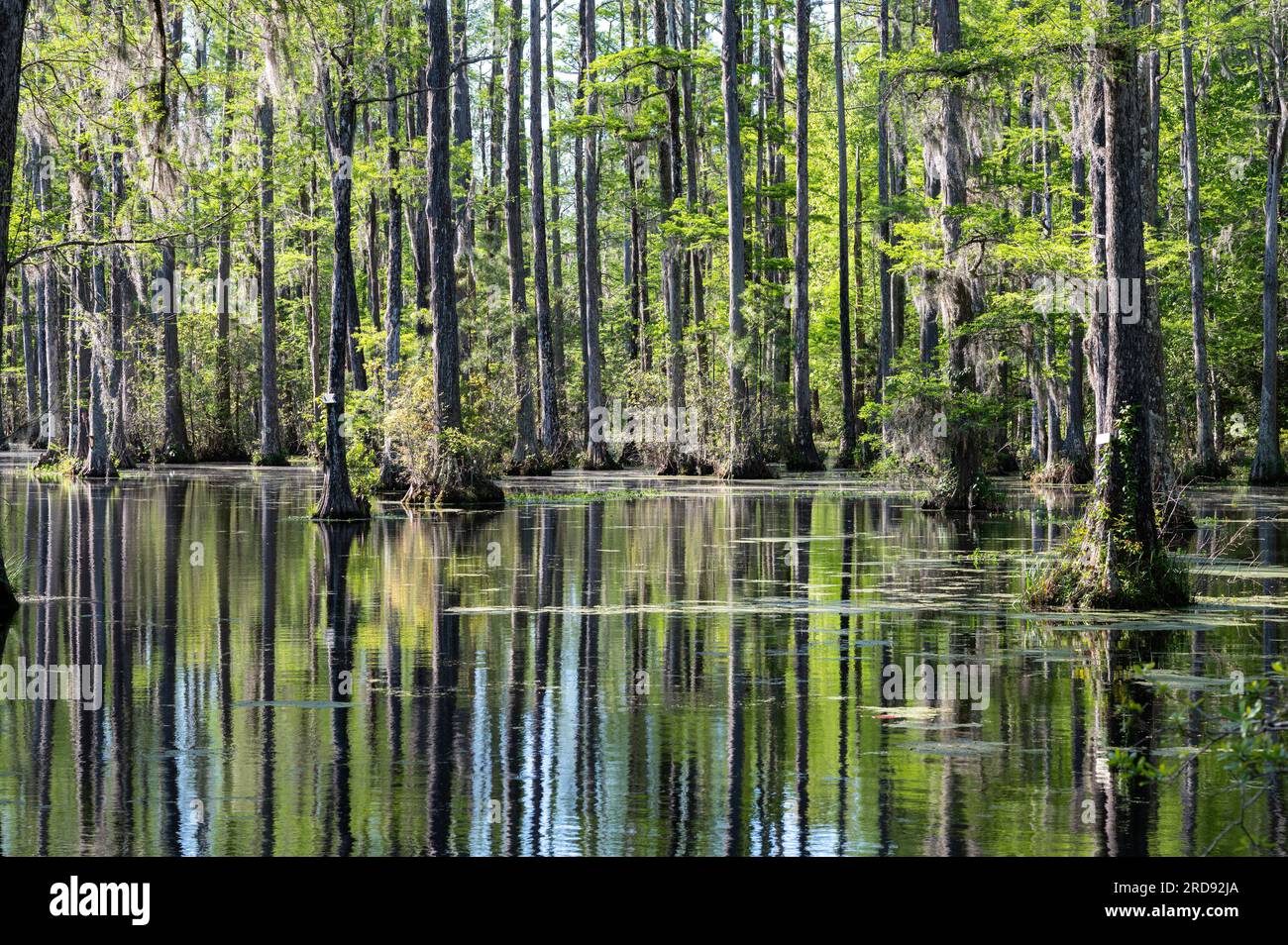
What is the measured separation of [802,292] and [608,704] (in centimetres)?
3615

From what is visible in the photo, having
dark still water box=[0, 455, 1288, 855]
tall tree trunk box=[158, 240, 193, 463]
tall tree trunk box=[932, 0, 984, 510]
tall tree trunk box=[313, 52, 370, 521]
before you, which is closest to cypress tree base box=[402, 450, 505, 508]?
tall tree trunk box=[313, 52, 370, 521]

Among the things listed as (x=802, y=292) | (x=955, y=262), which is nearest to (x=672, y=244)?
(x=802, y=292)

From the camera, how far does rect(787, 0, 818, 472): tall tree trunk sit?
44.6 m

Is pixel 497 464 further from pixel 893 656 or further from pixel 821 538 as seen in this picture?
pixel 893 656

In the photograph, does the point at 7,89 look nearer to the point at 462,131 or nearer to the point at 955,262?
the point at 955,262

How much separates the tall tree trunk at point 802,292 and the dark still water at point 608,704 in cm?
2434

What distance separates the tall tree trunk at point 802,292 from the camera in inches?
1757

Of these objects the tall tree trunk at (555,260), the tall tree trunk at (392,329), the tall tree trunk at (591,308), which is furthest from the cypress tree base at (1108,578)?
the tall tree trunk at (555,260)

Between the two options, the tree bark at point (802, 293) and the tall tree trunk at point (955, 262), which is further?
the tree bark at point (802, 293)

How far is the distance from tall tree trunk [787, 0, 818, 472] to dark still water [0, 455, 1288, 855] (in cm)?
2434

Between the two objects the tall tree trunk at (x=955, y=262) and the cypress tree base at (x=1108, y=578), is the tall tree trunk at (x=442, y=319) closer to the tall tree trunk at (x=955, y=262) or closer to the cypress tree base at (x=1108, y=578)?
the tall tree trunk at (x=955, y=262)
